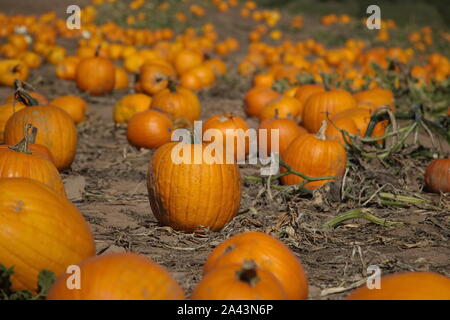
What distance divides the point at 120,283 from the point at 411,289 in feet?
3.83

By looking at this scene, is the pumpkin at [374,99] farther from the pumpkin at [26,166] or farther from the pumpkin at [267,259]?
the pumpkin at [267,259]

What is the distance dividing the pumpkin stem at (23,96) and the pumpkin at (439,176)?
3.53 metres

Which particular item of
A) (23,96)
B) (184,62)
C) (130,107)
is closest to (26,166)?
(23,96)

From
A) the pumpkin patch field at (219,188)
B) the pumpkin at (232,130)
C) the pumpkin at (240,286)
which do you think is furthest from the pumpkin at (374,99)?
the pumpkin at (240,286)

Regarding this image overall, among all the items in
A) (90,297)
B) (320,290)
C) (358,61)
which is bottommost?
(320,290)

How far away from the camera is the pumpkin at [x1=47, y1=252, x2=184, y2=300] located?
2352 mm

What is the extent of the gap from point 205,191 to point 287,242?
24.6 inches

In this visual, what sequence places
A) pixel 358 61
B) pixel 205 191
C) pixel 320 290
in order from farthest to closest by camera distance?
pixel 358 61 → pixel 205 191 → pixel 320 290

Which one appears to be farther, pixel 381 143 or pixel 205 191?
pixel 381 143

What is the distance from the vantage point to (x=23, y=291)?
2855 mm

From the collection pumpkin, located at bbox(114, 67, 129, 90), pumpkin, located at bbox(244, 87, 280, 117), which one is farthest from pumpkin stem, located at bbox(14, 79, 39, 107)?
pumpkin, located at bbox(114, 67, 129, 90)
